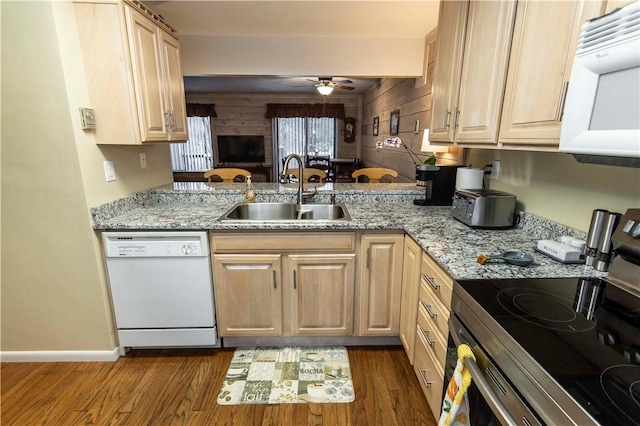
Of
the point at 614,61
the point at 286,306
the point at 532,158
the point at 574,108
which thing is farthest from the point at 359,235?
the point at 614,61

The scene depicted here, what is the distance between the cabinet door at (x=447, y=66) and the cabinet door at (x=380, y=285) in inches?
28.3

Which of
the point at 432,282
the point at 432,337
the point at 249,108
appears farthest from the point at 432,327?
the point at 249,108

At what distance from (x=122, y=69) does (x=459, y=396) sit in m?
2.11

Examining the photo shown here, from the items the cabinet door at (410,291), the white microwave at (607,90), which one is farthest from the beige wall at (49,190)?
the white microwave at (607,90)

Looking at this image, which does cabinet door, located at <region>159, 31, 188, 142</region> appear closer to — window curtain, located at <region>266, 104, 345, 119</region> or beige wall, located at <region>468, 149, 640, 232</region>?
beige wall, located at <region>468, 149, 640, 232</region>

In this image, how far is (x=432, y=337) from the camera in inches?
54.8

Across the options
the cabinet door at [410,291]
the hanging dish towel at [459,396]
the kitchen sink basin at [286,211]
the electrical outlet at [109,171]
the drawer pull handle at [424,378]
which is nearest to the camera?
the hanging dish towel at [459,396]

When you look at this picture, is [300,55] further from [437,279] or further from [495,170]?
[437,279]

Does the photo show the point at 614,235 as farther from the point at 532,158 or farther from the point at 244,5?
the point at 244,5

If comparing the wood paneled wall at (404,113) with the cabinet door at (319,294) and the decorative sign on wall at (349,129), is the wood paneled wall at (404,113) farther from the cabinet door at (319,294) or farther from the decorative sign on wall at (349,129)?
the cabinet door at (319,294)

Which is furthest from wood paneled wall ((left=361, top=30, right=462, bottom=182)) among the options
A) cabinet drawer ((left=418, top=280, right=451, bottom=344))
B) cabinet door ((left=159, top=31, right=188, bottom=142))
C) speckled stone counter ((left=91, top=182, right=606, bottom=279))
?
cabinet door ((left=159, top=31, right=188, bottom=142))

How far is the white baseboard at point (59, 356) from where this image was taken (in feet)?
6.26

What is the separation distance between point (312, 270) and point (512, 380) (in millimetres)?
1205

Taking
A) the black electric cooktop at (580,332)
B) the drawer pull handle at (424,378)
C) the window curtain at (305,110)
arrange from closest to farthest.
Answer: the black electric cooktop at (580,332), the drawer pull handle at (424,378), the window curtain at (305,110)
